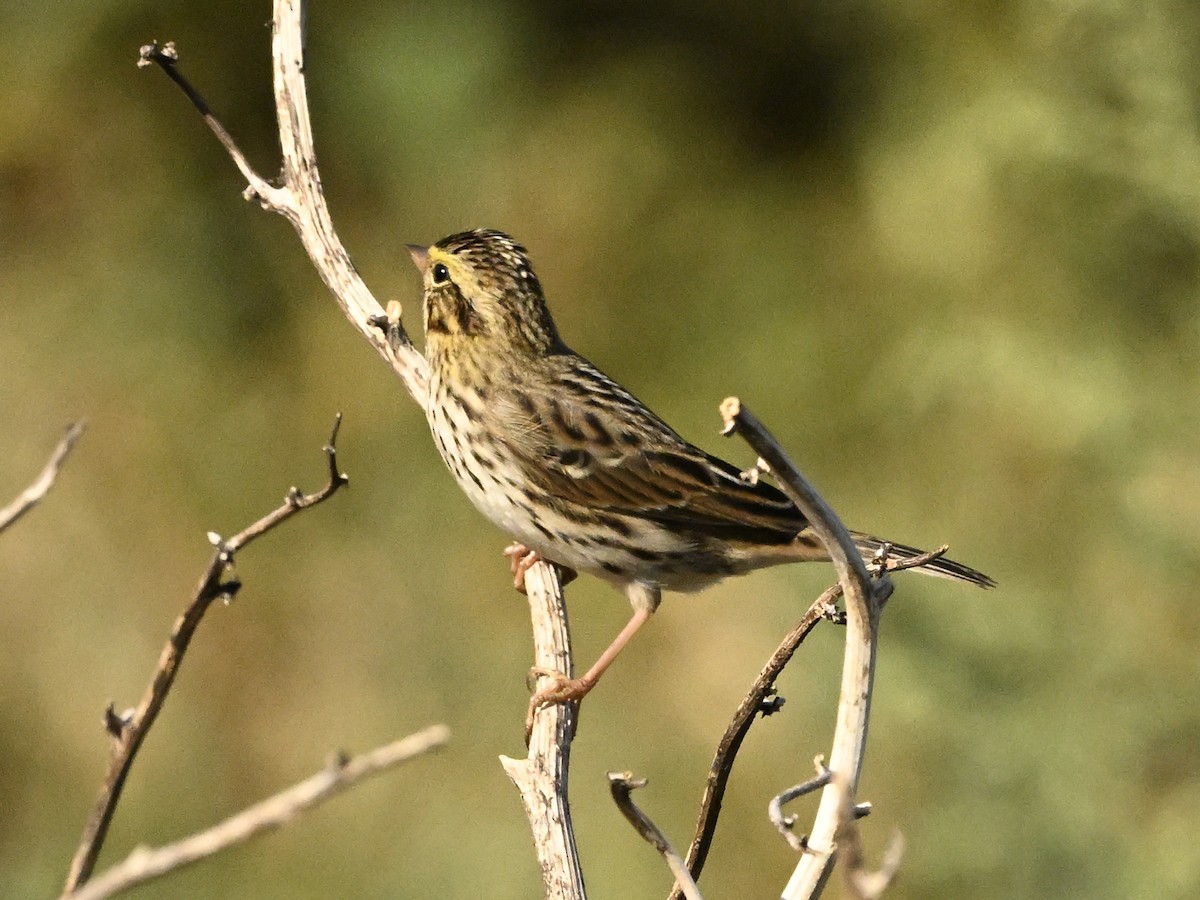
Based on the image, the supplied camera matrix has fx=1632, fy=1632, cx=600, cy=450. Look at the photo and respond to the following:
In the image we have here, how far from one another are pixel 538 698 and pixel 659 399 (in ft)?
13.0

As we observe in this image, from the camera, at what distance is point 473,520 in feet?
22.4

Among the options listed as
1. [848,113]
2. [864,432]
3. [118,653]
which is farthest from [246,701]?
[848,113]

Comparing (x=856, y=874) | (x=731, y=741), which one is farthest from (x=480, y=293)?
(x=856, y=874)

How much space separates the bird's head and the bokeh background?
163 cm

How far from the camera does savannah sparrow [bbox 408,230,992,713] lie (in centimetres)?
376

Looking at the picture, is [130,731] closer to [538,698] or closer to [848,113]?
[538,698]

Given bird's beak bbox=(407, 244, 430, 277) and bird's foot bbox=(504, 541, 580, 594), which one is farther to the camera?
bird's beak bbox=(407, 244, 430, 277)

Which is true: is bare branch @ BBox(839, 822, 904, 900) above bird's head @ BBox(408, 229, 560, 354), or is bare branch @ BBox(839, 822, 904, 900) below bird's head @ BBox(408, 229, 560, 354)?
below

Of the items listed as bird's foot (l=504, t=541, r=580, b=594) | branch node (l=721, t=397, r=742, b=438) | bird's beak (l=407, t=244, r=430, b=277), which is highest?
bird's beak (l=407, t=244, r=430, b=277)

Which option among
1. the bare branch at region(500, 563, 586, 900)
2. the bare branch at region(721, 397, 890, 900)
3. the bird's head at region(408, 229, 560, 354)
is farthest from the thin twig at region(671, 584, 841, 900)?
the bird's head at region(408, 229, 560, 354)

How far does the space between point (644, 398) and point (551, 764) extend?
14.6 feet

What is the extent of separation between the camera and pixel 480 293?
395 cm

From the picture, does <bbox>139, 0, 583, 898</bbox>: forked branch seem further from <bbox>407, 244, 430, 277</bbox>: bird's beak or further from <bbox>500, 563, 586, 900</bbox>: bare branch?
<bbox>407, 244, 430, 277</bbox>: bird's beak

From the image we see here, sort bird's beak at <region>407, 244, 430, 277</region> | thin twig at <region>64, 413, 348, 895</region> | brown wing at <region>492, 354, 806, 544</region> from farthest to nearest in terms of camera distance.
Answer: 1. bird's beak at <region>407, 244, 430, 277</region>
2. brown wing at <region>492, 354, 806, 544</region>
3. thin twig at <region>64, 413, 348, 895</region>
